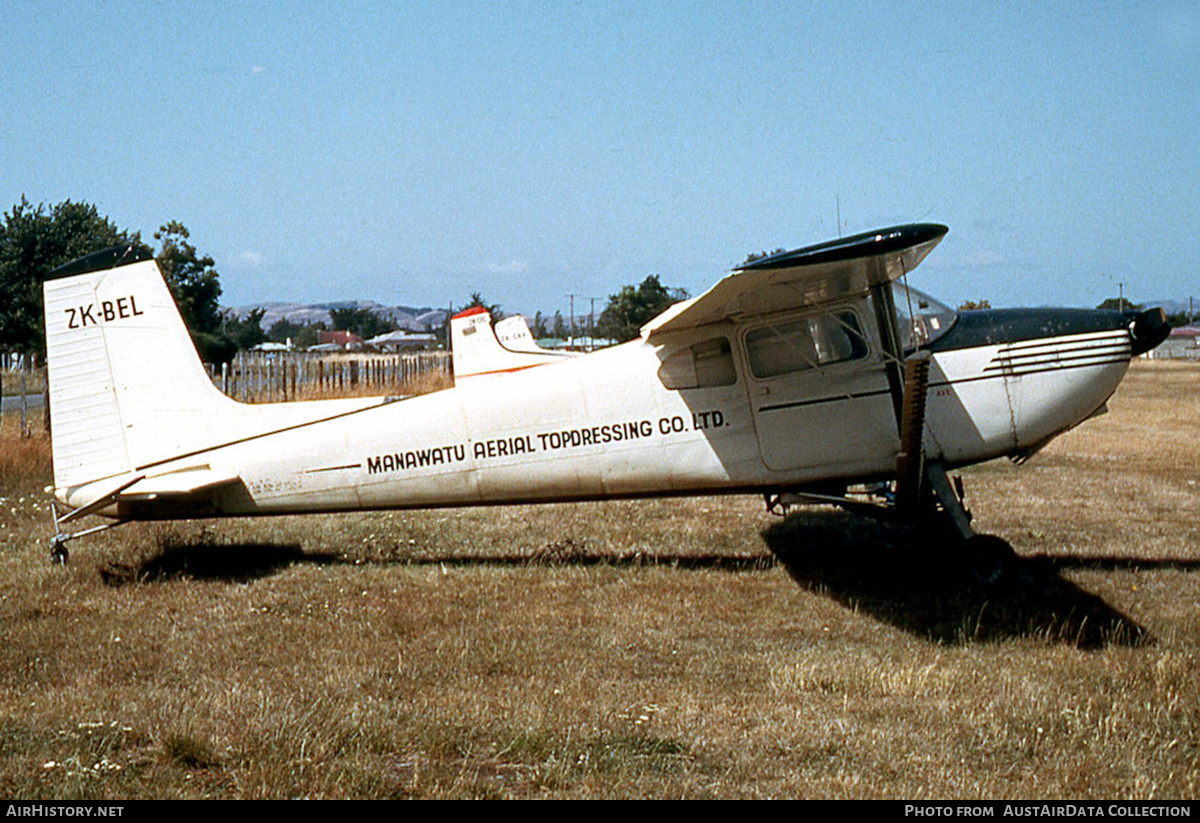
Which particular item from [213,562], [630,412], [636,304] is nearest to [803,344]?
[630,412]

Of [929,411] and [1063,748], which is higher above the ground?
[929,411]

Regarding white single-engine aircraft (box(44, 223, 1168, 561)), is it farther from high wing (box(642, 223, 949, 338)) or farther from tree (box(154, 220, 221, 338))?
tree (box(154, 220, 221, 338))

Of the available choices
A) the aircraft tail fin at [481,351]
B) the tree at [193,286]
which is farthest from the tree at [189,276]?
the aircraft tail fin at [481,351]

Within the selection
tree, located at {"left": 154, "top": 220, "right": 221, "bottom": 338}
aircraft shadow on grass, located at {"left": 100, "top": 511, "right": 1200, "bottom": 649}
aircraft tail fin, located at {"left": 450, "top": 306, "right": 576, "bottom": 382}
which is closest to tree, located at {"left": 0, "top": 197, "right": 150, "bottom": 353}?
tree, located at {"left": 154, "top": 220, "right": 221, "bottom": 338}

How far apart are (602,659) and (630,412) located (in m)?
2.53

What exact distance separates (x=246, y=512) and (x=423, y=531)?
7.24 ft

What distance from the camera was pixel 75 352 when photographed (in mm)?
8461

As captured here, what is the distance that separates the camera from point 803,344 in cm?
793

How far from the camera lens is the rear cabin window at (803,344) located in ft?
25.8

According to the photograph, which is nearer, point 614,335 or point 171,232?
point 171,232

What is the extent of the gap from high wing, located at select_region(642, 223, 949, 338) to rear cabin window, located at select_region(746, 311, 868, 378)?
17 centimetres

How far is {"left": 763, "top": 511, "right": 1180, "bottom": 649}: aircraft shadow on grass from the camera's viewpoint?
668 centimetres
